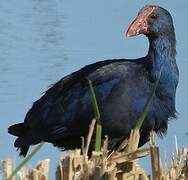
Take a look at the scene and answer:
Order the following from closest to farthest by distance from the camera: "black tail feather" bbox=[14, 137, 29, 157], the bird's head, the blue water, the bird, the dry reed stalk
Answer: the dry reed stalk, the bird, "black tail feather" bbox=[14, 137, 29, 157], the bird's head, the blue water

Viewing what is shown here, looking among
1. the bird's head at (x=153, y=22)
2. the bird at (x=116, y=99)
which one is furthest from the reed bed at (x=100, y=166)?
the bird's head at (x=153, y=22)

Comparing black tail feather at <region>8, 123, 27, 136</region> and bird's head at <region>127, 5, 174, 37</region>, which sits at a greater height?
bird's head at <region>127, 5, 174, 37</region>

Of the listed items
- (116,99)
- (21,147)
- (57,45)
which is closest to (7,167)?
(116,99)

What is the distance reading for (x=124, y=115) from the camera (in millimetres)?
6637

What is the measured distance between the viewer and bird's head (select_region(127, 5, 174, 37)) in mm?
6949

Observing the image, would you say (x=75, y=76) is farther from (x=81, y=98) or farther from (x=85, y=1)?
(x=85, y=1)

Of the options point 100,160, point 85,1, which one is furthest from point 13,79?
point 100,160

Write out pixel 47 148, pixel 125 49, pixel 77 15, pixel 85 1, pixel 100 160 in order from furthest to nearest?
1. pixel 85 1
2. pixel 77 15
3. pixel 125 49
4. pixel 47 148
5. pixel 100 160

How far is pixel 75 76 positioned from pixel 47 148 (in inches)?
26.4

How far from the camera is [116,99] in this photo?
22.0 ft

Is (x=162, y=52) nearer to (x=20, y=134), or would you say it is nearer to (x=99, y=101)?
(x=99, y=101)

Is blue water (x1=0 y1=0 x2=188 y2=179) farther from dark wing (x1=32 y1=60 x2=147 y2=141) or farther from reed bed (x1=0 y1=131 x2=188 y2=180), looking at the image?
reed bed (x1=0 y1=131 x2=188 y2=180)

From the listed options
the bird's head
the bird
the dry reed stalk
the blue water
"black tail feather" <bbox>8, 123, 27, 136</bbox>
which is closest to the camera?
the dry reed stalk

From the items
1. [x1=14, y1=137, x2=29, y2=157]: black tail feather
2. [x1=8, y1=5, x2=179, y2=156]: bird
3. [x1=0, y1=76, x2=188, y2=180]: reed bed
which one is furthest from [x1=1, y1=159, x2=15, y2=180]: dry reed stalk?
[x1=14, y1=137, x2=29, y2=157]: black tail feather
